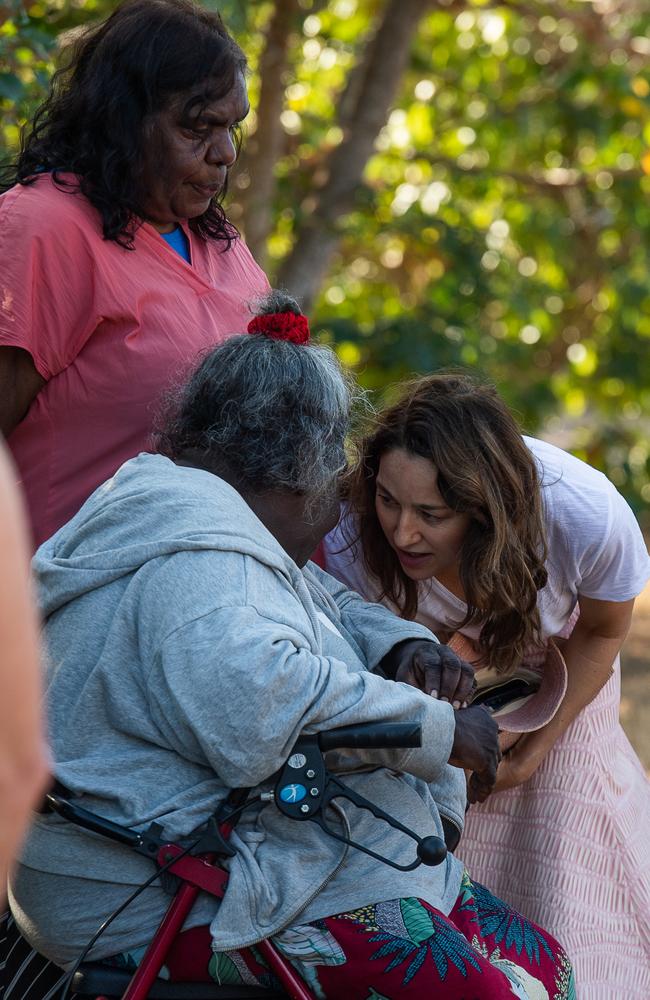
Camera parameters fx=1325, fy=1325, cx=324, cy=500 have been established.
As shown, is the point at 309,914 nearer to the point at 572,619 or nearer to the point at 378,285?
the point at 572,619

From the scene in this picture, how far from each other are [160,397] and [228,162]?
538mm

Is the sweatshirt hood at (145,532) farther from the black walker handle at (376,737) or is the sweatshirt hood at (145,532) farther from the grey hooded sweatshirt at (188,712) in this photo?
the black walker handle at (376,737)

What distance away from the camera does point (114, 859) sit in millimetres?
2215

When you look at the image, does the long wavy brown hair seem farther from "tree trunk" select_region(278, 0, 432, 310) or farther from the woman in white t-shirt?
"tree trunk" select_region(278, 0, 432, 310)

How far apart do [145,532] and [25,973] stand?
867 millimetres

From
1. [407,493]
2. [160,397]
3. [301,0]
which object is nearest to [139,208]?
[160,397]

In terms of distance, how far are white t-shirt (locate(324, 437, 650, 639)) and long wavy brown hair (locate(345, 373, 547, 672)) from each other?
0.05 m

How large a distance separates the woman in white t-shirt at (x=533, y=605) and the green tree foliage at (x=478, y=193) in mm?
2936

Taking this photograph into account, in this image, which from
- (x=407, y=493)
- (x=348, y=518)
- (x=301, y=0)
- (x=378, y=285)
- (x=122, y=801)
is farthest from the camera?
(x=378, y=285)

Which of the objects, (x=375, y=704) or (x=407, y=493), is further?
(x=407, y=493)

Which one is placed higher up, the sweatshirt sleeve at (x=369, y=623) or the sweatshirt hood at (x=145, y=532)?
the sweatshirt hood at (x=145, y=532)

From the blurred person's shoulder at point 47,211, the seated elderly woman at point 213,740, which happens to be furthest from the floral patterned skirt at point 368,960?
the blurred person's shoulder at point 47,211

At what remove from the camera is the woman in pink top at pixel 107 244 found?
106 inches

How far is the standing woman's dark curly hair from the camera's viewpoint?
2734 mm
